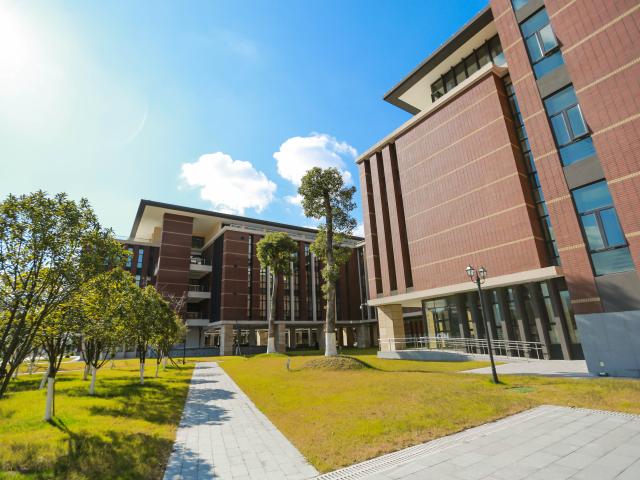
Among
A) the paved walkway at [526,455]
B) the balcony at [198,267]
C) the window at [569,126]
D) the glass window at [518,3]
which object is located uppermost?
the glass window at [518,3]

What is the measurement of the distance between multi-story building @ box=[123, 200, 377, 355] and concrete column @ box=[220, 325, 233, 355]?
0.15 m

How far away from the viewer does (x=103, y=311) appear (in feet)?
39.0

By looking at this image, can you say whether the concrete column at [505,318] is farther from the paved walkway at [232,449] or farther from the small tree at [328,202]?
the paved walkway at [232,449]

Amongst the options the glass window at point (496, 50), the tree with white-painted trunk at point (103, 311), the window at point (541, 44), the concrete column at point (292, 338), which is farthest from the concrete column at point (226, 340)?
the window at point (541, 44)

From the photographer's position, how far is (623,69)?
16.5m

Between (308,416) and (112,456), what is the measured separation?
5.02 metres

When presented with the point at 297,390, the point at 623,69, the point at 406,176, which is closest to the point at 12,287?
the point at 297,390

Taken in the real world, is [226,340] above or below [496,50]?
below

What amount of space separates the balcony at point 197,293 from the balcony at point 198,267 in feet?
7.99

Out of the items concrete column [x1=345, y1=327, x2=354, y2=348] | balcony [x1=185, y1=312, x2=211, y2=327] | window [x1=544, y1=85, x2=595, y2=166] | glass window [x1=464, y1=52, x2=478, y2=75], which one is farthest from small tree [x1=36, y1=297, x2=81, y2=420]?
concrete column [x1=345, y1=327, x2=354, y2=348]

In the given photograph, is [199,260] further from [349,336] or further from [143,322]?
[143,322]

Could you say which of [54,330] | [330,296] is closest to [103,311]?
[54,330]

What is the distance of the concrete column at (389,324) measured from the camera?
34.3 m

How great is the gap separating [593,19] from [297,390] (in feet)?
80.3
